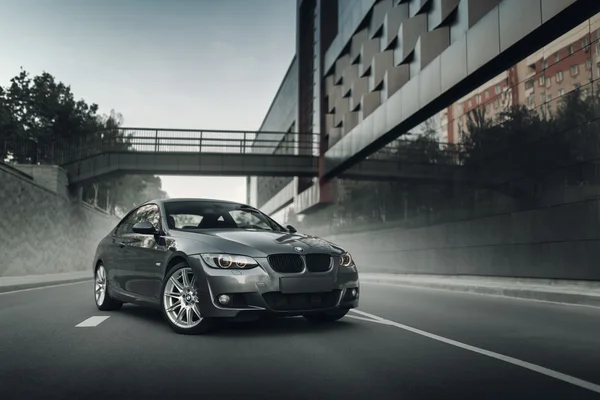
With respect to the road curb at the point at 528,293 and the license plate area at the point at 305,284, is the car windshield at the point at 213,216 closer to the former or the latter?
the license plate area at the point at 305,284

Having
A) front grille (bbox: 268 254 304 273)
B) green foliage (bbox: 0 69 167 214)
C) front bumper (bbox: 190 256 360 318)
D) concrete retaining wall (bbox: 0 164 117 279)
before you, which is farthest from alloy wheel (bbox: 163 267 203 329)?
green foliage (bbox: 0 69 167 214)

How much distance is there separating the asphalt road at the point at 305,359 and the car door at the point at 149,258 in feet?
1.47

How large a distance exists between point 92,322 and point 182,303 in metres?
1.80

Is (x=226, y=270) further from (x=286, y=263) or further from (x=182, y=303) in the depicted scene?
(x=182, y=303)

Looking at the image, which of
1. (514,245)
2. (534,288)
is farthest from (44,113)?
(534,288)

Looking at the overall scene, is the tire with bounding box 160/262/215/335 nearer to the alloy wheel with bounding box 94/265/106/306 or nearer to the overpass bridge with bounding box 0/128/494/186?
the alloy wheel with bounding box 94/265/106/306

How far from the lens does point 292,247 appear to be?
6922 millimetres

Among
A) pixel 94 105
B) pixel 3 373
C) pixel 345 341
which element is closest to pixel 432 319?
pixel 345 341

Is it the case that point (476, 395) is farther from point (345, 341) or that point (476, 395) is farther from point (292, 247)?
point (292, 247)

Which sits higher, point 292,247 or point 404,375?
point 292,247

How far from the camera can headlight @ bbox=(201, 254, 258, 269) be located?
264 inches

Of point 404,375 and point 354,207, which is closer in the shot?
point 404,375

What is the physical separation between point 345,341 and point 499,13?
13447mm

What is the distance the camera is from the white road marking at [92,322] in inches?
311
